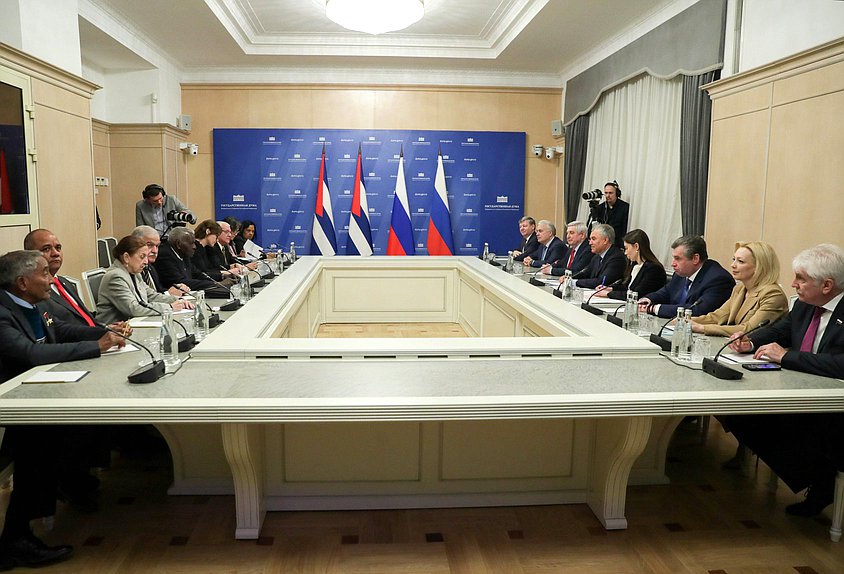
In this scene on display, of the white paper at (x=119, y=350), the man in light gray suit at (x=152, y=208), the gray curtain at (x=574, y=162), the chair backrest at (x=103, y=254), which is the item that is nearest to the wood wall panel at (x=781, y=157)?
the gray curtain at (x=574, y=162)

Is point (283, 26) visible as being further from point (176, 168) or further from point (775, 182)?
point (775, 182)

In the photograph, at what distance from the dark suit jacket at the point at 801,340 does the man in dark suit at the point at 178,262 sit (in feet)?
12.2

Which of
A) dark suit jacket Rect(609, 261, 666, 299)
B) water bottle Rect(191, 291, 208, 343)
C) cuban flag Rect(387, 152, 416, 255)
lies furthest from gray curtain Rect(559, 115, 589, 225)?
water bottle Rect(191, 291, 208, 343)

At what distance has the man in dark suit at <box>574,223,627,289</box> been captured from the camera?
5.02 metres

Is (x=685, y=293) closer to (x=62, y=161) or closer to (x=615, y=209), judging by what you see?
(x=615, y=209)

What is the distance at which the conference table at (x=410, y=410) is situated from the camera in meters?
2.06

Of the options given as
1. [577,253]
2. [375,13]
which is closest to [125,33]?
[375,13]

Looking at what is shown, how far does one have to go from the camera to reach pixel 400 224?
30.2ft

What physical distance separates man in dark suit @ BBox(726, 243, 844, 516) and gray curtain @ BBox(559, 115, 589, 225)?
19.7 ft

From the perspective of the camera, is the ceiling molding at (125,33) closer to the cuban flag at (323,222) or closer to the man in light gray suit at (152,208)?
the man in light gray suit at (152,208)

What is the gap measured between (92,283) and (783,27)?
507 cm

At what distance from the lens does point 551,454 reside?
266 cm

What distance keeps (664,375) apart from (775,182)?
286 cm

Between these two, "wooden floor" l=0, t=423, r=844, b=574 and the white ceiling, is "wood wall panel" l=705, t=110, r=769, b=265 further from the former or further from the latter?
"wooden floor" l=0, t=423, r=844, b=574
